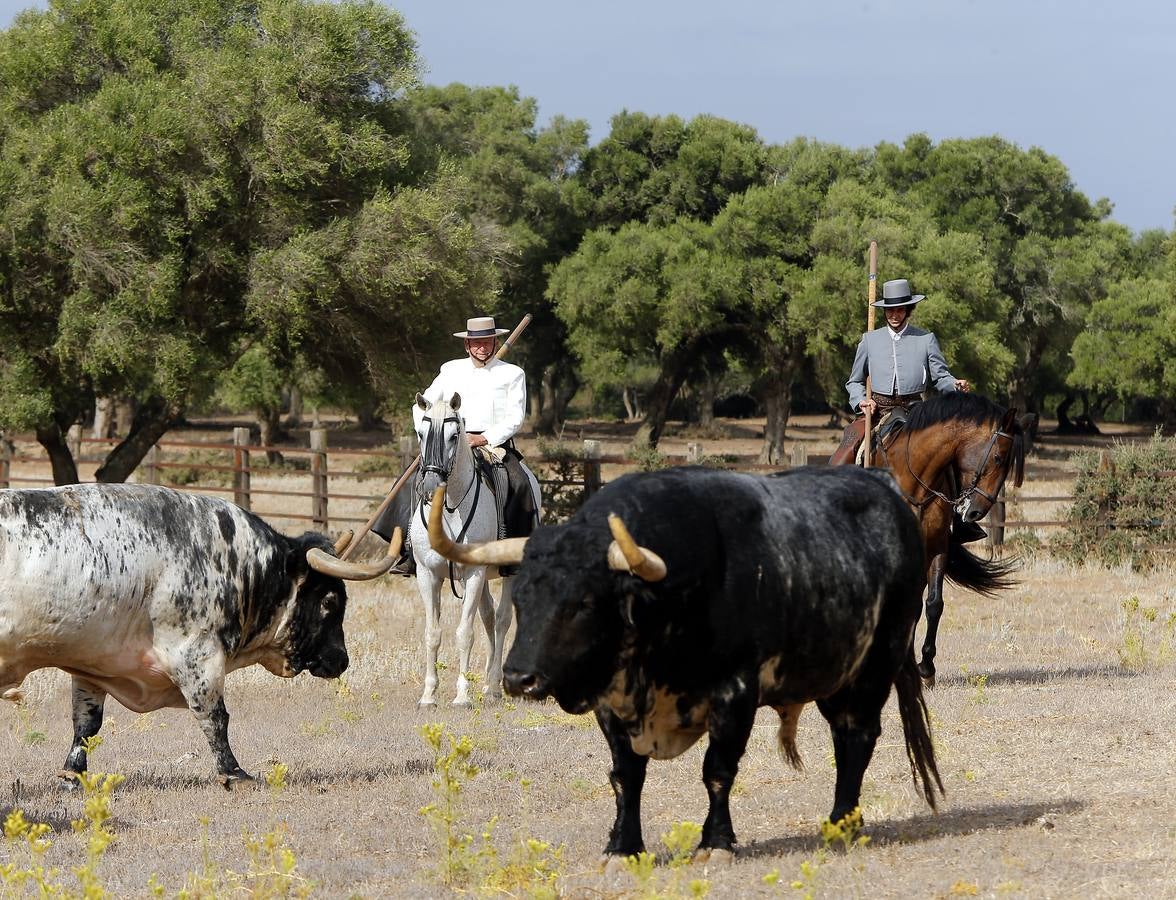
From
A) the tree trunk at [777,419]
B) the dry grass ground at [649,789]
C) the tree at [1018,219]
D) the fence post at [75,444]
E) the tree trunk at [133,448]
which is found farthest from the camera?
the tree at [1018,219]

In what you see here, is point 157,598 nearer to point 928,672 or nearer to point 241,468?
point 928,672

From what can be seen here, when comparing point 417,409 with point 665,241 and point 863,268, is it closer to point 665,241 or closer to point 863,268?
point 863,268

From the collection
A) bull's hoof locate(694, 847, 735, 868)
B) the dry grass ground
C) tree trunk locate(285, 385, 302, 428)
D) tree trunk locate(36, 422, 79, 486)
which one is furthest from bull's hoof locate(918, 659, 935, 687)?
tree trunk locate(285, 385, 302, 428)

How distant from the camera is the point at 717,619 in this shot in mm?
5566

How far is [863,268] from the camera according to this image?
118 ft

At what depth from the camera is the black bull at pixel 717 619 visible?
17.6ft

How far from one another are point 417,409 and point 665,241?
29.6m

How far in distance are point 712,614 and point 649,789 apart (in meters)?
2.52

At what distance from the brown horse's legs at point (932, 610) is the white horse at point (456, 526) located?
282 centimetres

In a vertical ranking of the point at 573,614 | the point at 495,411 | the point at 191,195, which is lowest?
the point at 573,614

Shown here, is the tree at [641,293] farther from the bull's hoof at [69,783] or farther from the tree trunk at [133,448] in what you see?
the bull's hoof at [69,783]

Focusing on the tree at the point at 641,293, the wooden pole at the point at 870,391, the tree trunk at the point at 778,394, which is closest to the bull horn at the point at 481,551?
the wooden pole at the point at 870,391

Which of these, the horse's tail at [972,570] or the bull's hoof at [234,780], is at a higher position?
the horse's tail at [972,570]

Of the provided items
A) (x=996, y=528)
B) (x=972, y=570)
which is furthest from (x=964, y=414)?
(x=996, y=528)
